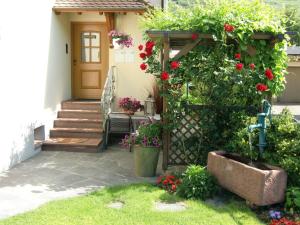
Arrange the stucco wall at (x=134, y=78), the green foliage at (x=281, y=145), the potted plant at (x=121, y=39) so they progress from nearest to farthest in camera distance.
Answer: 1. the green foliage at (x=281, y=145)
2. the potted plant at (x=121, y=39)
3. the stucco wall at (x=134, y=78)

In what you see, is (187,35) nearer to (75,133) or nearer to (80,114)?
(75,133)

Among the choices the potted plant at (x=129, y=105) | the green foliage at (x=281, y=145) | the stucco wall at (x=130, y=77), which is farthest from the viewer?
Answer: the stucco wall at (x=130, y=77)

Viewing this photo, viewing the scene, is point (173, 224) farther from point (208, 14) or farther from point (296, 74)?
point (296, 74)

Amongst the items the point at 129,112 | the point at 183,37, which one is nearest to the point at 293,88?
the point at 129,112

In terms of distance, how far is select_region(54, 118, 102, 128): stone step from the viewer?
31.4ft

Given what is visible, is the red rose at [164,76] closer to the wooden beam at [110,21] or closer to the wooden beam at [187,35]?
the wooden beam at [187,35]

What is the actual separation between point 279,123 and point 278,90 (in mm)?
1009

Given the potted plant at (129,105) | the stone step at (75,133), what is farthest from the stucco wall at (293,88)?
the stone step at (75,133)

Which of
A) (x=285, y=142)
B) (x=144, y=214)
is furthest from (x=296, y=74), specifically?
(x=144, y=214)

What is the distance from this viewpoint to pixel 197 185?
560cm

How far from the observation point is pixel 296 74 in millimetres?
19984

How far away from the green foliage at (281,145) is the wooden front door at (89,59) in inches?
220

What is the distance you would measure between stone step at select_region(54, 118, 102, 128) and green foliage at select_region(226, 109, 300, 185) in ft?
14.1

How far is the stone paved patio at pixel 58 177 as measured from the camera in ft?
18.5
